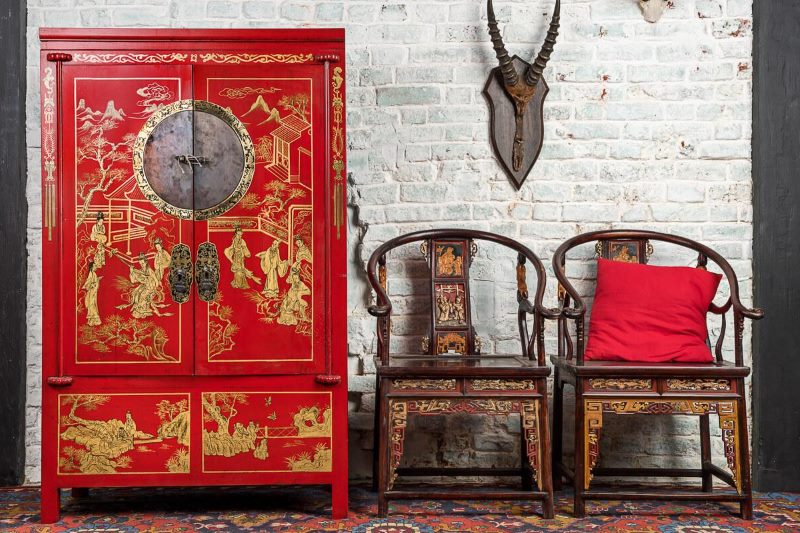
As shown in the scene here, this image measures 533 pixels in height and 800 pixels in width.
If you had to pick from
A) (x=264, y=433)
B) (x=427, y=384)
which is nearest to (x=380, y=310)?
(x=427, y=384)

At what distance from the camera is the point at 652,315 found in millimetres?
3156

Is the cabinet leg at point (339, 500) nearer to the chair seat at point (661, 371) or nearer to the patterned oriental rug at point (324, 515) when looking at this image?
the patterned oriental rug at point (324, 515)

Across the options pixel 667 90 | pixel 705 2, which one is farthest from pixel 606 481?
pixel 705 2

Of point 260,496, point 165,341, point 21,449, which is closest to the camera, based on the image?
point 165,341

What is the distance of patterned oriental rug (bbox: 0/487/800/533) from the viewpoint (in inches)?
110

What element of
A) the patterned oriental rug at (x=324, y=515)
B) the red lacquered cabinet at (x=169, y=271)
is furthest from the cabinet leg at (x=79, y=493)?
the red lacquered cabinet at (x=169, y=271)

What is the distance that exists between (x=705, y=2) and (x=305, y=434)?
9.05ft

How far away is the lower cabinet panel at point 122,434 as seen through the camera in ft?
9.39

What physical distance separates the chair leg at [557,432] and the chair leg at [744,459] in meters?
0.74

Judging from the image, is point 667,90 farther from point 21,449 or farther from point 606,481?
point 21,449

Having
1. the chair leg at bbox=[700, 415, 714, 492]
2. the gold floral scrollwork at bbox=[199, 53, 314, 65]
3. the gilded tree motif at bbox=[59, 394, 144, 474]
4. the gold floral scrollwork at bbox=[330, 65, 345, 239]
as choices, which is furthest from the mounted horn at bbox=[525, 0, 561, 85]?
the gilded tree motif at bbox=[59, 394, 144, 474]

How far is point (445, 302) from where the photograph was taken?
335 centimetres

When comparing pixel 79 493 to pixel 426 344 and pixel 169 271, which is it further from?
pixel 426 344

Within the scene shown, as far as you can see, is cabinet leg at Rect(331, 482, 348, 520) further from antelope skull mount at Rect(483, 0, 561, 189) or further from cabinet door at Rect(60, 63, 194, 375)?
antelope skull mount at Rect(483, 0, 561, 189)
